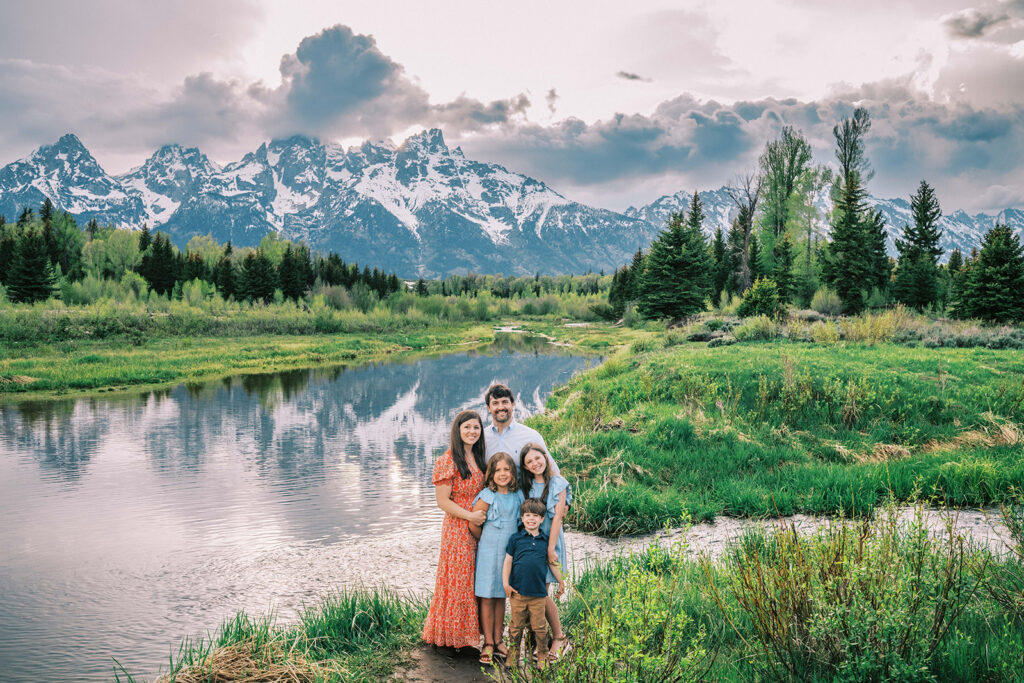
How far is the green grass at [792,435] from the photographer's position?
8.48 meters

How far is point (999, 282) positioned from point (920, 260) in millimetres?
15660

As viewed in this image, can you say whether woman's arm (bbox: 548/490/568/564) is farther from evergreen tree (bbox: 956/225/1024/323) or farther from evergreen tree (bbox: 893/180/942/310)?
evergreen tree (bbox: 893/180/942/310)

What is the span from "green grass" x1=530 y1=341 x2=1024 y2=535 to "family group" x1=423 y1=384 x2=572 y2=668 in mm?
2963

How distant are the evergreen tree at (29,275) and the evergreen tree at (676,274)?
51.9 metres

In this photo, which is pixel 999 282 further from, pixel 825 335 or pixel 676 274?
pixel 676 274

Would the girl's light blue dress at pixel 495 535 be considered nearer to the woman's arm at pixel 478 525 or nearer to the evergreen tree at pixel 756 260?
the woman's arm at pixel 478 525

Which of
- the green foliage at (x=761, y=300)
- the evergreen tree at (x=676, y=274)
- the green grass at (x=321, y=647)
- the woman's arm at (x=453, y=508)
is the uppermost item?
the evergreen tree at (x=676, y=274)

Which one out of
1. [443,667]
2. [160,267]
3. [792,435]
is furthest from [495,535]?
[160,267]

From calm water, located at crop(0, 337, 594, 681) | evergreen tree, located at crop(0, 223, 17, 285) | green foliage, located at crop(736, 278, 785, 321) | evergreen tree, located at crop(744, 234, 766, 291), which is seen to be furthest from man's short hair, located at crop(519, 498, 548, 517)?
evergreen tree, located at crop(0, 223, 17, 285)

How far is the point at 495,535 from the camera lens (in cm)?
455

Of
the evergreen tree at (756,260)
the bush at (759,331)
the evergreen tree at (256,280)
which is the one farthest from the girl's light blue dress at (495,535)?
the evergreen tree at (256,280)

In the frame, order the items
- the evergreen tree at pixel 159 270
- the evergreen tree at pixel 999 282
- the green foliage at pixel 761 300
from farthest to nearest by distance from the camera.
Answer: the evergreen tree at pixel 159 270, the green foliage at pixel 761 300, the evergreen tree at pixel 999 282

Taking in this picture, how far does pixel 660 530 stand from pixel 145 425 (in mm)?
16014

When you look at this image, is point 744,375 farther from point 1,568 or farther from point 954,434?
point 1,568
